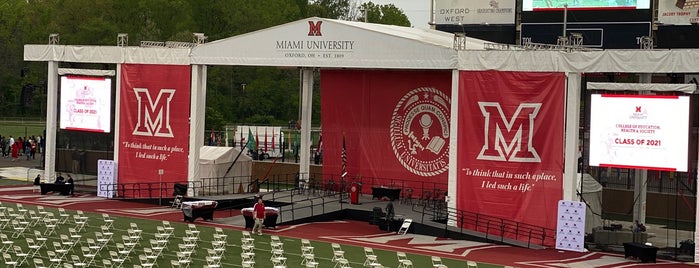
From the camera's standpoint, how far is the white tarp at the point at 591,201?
40.6 m

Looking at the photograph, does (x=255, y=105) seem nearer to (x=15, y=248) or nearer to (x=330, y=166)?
(x=330, y=166)

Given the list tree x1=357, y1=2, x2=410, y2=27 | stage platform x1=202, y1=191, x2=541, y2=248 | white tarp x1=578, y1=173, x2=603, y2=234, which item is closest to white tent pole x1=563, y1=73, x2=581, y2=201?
stage platform x1=202, y1=191, x2=541, y2=248

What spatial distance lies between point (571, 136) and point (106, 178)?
20.8 meters

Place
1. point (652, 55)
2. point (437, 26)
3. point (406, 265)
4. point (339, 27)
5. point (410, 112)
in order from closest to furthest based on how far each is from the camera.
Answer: point (406, 265) → point (652, 55) → point (339, 27) → point (410, 112) → point (437, 26)

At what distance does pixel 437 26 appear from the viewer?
54.8 meters

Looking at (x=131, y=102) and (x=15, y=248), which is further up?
(x=131, y=102)

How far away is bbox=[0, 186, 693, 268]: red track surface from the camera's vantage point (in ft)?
117

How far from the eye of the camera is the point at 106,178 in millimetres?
50312

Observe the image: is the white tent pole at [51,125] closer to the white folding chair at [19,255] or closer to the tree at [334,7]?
the white folding chair at [19,255]

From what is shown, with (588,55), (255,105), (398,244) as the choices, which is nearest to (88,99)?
(398,244)

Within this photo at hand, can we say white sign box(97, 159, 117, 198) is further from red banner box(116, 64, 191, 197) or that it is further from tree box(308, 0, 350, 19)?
tree box(308, 0, 350, 19)

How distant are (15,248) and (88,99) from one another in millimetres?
20598

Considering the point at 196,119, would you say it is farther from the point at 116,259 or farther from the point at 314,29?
the point at 116,259

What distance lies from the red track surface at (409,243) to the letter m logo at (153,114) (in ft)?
11.3
